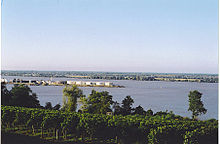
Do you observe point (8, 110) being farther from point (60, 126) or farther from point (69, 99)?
point (69, 99)

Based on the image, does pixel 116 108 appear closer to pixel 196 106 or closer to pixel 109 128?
pixel 196 106

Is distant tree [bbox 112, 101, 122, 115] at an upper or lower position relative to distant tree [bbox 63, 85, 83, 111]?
lower

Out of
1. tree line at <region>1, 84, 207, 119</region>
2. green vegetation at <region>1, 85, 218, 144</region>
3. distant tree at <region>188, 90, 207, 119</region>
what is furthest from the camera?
tree line at <region>1, 84, 207, 119</region>

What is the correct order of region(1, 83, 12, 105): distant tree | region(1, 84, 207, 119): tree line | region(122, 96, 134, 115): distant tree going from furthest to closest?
1. region(122, 96, 134, 115): distant tree
2. region(1, 83, 12, 105): distant tree
3. region(1, 84, 207, 119): tree line

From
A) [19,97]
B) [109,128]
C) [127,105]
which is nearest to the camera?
[109,128]

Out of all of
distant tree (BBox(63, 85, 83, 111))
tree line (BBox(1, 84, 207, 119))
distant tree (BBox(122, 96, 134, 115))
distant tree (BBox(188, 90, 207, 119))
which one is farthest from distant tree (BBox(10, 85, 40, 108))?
distant tree (BBox(188, 90, 207, 119))

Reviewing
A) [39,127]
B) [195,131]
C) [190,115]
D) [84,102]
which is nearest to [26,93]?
[84,102]

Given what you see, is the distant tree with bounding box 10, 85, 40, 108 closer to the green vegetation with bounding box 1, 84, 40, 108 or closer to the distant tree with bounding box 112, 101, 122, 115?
the green vegetation with bounding box 1, 84, 40, 108

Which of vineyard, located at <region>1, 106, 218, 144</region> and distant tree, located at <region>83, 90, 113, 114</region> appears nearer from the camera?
vineyard, located at <region>1, 106, 218, 144</region>

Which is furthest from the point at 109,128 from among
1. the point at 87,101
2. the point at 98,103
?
the point at 87,101

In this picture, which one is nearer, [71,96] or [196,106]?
[196,106]
